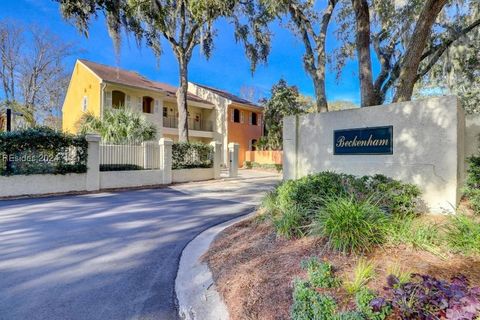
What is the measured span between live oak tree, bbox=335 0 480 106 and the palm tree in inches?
421

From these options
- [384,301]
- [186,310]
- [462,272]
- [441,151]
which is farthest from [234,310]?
[441,151]

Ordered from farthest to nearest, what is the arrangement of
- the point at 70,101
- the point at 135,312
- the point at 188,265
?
1. the point at 70,101
2. the point at 188,265
3. the point at 135,312

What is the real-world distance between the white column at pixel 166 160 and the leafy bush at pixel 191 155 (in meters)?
0.44

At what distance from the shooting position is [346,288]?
8.31 ft

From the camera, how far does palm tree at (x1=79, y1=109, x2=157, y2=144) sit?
14281 mm

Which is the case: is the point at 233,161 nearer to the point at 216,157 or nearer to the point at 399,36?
the point at 216,157

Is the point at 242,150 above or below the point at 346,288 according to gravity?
above

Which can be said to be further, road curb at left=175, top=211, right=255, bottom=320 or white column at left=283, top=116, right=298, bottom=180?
white column at left=283, top=116, right=298, bottom=180

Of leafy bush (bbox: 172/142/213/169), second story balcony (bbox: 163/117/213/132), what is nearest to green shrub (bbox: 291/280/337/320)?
leafy bush (bbox: 172/142/213/169)

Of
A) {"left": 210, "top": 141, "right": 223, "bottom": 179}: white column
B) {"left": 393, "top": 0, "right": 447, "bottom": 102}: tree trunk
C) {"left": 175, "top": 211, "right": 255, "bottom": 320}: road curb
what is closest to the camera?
{"left": 175, "top": 211, "right": 255, "bottom": 320}: road curb

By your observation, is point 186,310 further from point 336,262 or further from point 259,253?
point 336,262

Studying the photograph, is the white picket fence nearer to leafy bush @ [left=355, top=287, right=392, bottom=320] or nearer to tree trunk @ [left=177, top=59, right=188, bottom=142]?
tree trunk @ [left=177, top=59, right=188, bottom=142]

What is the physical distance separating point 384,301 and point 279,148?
2468cm

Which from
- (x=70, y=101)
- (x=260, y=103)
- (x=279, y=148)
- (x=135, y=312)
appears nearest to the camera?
(x=135, y=312)
